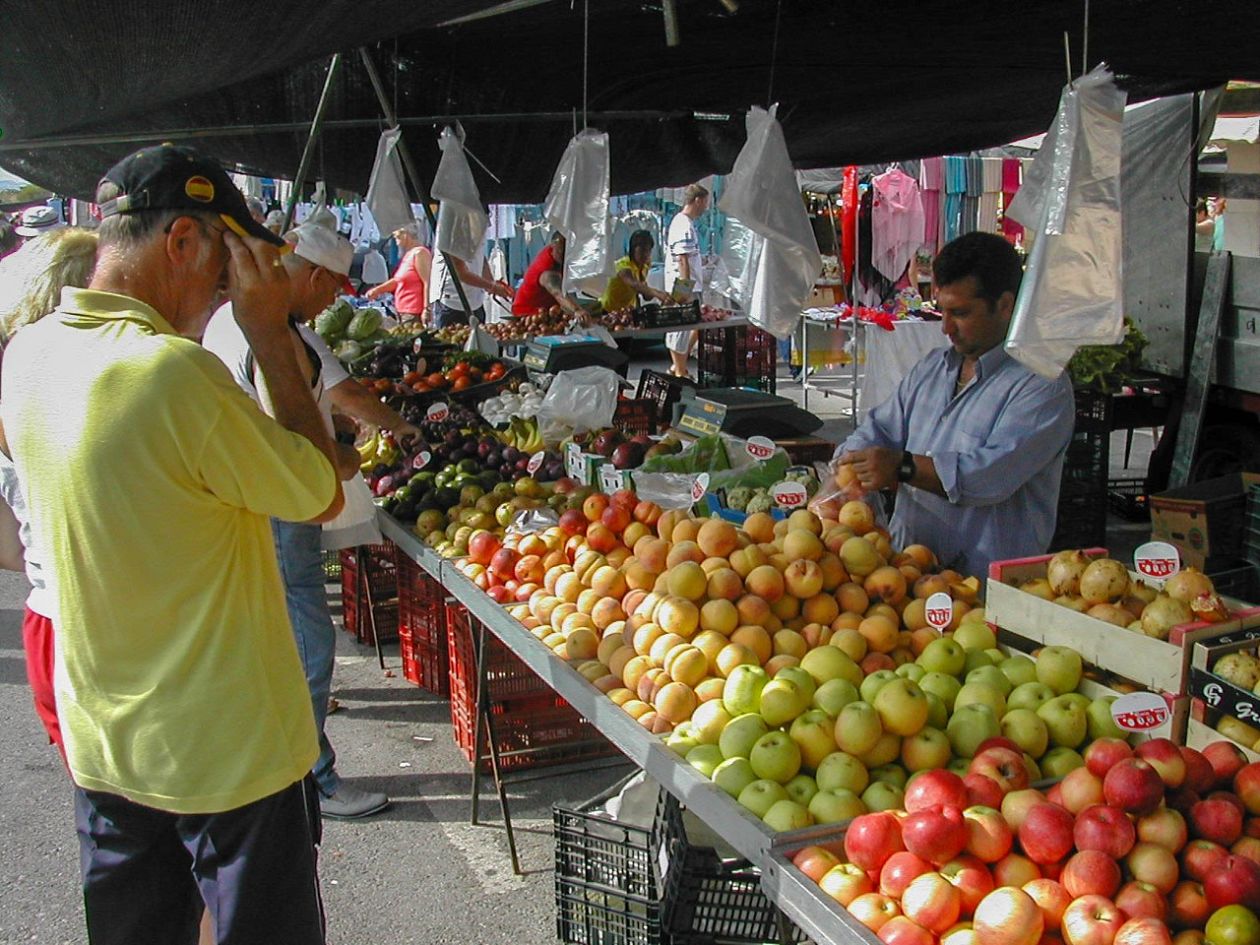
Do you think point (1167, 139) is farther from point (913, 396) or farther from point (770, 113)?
point (913, 396)

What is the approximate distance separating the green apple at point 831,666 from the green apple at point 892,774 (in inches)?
11.6

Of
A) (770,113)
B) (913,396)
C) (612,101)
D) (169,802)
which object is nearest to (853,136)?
(612,101)

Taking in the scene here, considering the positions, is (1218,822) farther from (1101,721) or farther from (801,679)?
(801,679)

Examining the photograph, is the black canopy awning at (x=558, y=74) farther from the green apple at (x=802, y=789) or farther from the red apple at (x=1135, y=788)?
the red apple at (x=1135, y=788)

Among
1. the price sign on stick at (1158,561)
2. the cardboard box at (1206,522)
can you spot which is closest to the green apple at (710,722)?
the price sign on stick at (1158,561)

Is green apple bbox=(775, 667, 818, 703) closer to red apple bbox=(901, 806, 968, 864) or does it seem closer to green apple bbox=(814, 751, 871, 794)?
green apple bbox=(814, 751, 871, 794)

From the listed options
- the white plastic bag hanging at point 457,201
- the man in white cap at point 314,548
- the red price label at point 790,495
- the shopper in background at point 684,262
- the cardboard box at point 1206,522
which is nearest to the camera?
the red price label at point 790,495

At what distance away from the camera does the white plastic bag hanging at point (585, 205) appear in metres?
5.49

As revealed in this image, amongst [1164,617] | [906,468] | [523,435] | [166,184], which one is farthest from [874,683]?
[523,435]

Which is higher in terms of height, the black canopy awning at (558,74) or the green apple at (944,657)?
the black canopy awning at (558,74)

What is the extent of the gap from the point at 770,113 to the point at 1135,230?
4.41 meters

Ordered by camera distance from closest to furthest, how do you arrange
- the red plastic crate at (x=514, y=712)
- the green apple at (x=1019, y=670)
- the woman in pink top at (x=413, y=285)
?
the green apple at (x=1019, y=670) → the red plastic crate at (x=514, y=712) → the woman in pink top at (x=413, y=285)

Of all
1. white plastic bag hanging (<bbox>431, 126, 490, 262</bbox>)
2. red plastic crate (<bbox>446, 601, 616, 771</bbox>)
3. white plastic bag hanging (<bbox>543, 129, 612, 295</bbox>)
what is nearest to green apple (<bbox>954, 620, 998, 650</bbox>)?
red plastic crate (<bbox>446, 601, 616, 771</bbox>)

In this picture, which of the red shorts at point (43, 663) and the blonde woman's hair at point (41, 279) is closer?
the red shorts at point (43, 663)
